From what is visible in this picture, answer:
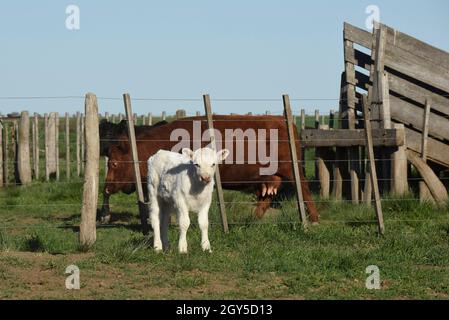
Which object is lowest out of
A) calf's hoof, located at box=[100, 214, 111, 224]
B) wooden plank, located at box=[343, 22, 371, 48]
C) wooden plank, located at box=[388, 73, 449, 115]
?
calf's hoof, located at box=[100, 214, 111, 224]

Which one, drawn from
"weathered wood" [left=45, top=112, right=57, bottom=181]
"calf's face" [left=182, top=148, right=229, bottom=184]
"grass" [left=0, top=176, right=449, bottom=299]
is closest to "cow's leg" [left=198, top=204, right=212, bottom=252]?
"grass" [left=0, top=176, right=449, bottom=299]

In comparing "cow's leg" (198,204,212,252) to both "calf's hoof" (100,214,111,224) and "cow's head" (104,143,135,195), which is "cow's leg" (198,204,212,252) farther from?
"cow's head" (104,143,135,195)

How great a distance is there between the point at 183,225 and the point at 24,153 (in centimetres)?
1312

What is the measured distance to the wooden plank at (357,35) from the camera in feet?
55.9

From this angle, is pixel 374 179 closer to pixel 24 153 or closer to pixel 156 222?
pixel 156 222

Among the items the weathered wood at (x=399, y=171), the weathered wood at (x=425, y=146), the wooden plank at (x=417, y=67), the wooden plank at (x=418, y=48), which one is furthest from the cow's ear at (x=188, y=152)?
the wooden plank at (x=418, y=48)

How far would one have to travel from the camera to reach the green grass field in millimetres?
8898

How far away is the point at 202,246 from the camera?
11117 millimetres

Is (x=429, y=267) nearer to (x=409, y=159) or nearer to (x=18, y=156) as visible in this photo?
(x=409, y=159)

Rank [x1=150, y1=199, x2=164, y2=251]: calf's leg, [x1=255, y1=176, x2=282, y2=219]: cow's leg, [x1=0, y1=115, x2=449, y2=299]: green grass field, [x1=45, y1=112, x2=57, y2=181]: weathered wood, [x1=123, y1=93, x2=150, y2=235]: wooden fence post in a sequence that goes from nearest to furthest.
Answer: [x1=0, y1=115, x2=449, y2=299]: green grass field → [x1=150, y1=199, x2=164, y2=251]: calf's leg → [x1=123, y1=93, x2=150, y2=235]: wooden fence post → [x1=255, y1=176, x2=282, y2=219]: cow's leg → [x1=45, y1=112, x2=57, y2=181]: weathered wood

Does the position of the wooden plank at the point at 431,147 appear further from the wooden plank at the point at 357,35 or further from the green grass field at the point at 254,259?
the wooden plank at the point at 357,35

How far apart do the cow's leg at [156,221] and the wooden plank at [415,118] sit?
621 centimetres

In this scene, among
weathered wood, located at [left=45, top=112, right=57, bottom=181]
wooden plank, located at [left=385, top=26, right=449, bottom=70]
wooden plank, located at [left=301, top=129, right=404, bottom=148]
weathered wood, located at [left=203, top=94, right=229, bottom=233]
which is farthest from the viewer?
weathered wood, located at [left=45, top=112, right=57, bottom=181]

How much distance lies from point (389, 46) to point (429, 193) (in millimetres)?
2899
